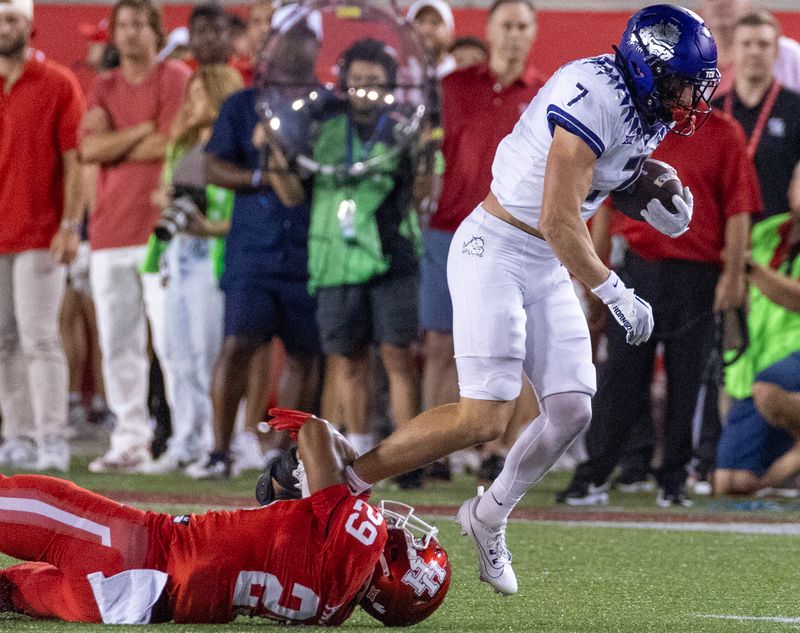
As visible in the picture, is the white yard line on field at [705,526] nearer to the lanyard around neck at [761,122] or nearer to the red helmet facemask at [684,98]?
the red helmet facemask at [684,98]

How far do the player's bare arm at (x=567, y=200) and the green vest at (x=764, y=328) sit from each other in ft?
10.4

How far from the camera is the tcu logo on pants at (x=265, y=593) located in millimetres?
3492

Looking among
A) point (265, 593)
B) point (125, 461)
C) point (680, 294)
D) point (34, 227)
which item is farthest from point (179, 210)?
point (265, 593)

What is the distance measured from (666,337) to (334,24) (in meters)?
2.19

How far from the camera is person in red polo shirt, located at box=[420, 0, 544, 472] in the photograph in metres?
7.61

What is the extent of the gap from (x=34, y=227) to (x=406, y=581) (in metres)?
4.55

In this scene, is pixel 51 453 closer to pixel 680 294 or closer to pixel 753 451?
pixel 680 294

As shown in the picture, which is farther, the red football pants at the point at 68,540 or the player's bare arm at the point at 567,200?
the player's bare arm at the point at 567,200

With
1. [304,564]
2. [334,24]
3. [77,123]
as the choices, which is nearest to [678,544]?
[304,564]

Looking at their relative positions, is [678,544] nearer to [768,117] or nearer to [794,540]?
[794,540]

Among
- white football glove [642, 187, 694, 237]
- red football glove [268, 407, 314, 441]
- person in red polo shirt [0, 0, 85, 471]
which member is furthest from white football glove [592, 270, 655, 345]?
person in red polo shirt [0, 0, 85, 471]

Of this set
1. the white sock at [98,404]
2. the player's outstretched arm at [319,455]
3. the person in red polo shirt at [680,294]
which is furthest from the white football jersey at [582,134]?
the white sock at [98,404]

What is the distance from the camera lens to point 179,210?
7613 mm

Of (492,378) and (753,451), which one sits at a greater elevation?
(492,378)
